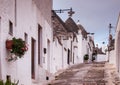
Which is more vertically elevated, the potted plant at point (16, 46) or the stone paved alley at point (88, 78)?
the potted plant at point (16, 46)

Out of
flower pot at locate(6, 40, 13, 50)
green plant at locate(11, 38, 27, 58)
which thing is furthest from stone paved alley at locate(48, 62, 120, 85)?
flower pot at locate(6, 40, 13, 50)

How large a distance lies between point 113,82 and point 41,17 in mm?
6046

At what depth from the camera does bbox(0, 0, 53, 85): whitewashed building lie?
13344 mm

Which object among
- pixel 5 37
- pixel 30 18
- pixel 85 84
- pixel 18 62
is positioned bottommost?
pixel 85 84

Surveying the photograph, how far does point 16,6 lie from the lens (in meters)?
15.4

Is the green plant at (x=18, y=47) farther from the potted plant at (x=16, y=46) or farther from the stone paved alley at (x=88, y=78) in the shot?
the stone paved alley at (x=88, y=78)

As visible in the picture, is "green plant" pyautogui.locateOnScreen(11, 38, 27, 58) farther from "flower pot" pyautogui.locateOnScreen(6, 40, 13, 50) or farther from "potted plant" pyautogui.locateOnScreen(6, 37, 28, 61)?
"flower pot" pyautogui.locateOnScreen(6, 40, 13, 50)

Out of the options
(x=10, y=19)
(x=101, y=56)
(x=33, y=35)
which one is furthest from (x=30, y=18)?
(x=101, y=56)

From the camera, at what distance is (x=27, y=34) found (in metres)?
18.2

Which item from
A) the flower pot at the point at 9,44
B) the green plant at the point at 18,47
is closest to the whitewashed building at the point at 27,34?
the flower pot at the point at 9,44

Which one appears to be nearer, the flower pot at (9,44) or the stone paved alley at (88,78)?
the flower pot at (9,44)

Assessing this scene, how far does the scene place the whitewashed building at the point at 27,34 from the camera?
43.8ft

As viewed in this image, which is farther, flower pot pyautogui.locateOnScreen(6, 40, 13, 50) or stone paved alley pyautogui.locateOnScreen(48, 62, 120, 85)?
stone paved alley pyautogui.locateOnScreen(48, 62, 120, 85)

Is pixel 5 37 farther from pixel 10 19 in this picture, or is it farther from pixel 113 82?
pixel 113 82
